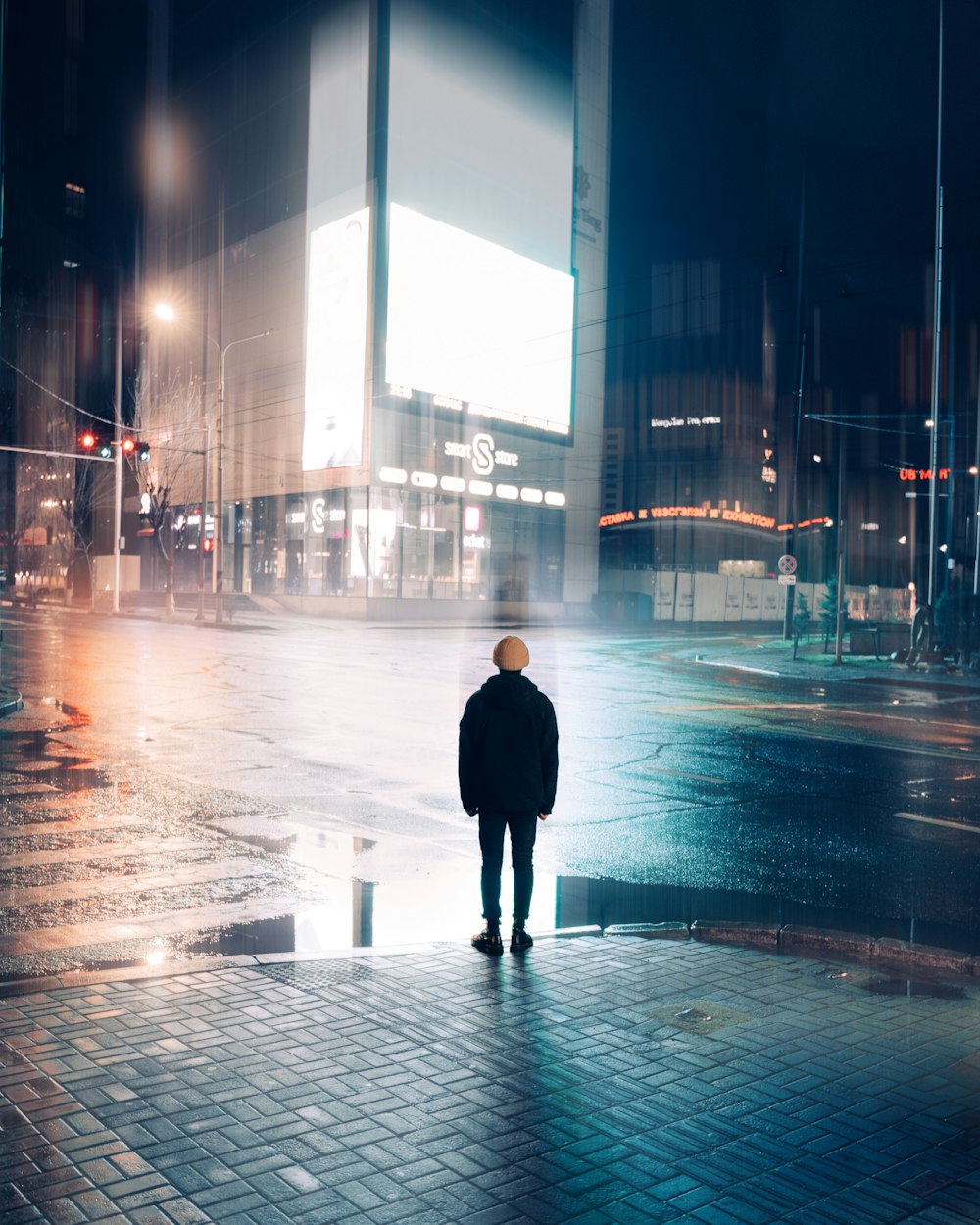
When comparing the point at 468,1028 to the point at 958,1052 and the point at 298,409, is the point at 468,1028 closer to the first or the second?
the point at 958,1052

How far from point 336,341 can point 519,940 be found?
52.1 meters

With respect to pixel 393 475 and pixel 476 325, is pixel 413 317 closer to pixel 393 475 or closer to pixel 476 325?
pixel 476 325

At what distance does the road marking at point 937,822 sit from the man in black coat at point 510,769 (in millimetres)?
5387

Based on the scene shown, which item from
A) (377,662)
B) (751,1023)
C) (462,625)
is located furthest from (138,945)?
(462,625)

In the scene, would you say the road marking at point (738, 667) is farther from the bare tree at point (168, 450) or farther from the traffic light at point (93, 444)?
the bare tree at point (168, 450)

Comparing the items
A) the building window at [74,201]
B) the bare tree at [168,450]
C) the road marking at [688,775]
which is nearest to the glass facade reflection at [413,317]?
the bare tree at [168,450]

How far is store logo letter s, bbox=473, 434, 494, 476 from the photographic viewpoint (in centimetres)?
5938

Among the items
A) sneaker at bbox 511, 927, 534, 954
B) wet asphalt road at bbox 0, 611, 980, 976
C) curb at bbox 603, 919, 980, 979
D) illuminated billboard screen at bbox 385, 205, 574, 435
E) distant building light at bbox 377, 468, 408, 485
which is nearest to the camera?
curb at bbox 603, 919, 980, 979

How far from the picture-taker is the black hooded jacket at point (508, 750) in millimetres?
6445

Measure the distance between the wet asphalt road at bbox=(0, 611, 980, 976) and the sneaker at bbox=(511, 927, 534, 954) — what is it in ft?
2.05

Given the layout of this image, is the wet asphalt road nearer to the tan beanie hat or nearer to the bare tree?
the tan beanie hat

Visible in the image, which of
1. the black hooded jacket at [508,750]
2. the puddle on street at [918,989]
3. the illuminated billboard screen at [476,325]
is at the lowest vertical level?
the puddle on street at [918,989]

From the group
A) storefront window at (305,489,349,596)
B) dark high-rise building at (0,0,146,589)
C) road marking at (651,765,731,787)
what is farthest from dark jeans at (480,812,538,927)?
dark high-rise building at (0,0,146,589)

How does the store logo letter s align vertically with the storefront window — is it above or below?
above
